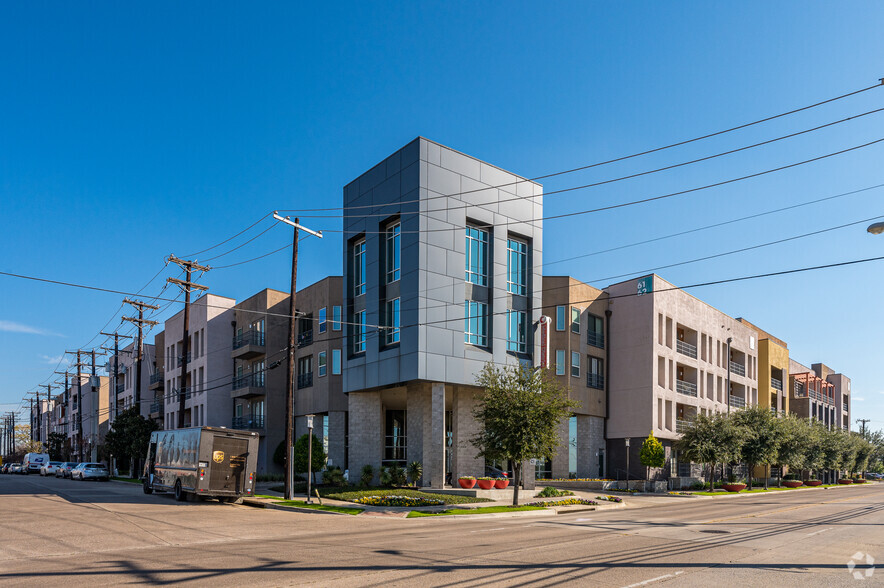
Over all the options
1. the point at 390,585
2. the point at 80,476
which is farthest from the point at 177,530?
the point at 80,476

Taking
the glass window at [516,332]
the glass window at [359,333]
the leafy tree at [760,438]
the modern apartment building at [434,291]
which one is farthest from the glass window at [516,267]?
the leafy tree at [760,438]

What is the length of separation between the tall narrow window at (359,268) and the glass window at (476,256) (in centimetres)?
654

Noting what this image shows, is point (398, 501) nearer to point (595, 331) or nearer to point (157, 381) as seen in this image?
point (595, 331)

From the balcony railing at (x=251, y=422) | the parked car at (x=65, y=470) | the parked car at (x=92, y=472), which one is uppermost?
the balcony railing at (x=251, y=422)

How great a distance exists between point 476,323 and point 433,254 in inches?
179

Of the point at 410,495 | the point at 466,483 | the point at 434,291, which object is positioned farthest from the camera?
the point at 434,291

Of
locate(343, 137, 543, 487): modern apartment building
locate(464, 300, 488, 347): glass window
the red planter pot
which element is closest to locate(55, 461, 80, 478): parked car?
locate(343, 137, 543, 487): modern apartment building

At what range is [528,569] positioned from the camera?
41.2 feet

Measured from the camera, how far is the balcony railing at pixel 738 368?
6600 centimetres

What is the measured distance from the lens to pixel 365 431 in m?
39.4

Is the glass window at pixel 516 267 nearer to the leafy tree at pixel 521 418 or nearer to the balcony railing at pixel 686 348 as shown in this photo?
the leafy tree at pixel 521 418

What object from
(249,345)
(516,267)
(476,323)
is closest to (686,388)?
(516,267)

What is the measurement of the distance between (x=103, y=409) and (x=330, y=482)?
67.0m

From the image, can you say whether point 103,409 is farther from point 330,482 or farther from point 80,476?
point 330,482
